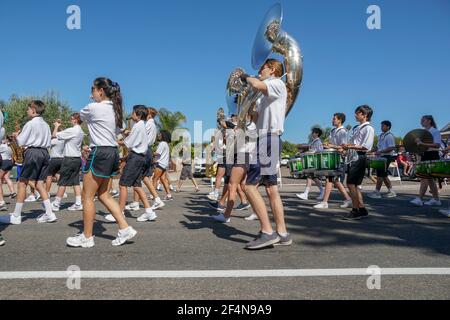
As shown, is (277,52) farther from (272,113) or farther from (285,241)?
(285,241)

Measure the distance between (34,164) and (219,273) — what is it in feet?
13.3

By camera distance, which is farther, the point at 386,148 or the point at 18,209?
the point at 386,148

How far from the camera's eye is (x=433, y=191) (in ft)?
25.2

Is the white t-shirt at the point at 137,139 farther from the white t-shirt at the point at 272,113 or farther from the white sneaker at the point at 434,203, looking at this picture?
the white sneaker at the point at 434,203

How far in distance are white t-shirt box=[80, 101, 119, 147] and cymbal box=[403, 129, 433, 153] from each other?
5.80 metres

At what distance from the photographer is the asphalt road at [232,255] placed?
8.98 ft

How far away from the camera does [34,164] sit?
5.77m

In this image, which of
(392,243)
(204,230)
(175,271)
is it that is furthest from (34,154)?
(392,243)

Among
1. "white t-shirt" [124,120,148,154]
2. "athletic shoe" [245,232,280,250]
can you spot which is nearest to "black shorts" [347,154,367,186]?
"athletic shoe" [245,232,280,250]

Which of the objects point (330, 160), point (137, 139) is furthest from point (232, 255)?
point (330, 160)

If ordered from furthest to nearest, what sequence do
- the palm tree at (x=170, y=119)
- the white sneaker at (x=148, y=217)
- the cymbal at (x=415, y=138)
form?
the palm tree at (x=170, y=119) < the cymbal at (x=415, y=138) < the white sneaker at (x=148, y=217)

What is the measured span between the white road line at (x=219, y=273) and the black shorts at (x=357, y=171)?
2.91m

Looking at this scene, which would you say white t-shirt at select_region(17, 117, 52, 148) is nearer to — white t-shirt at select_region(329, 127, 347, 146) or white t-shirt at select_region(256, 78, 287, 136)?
white t-shirt at select_region(256, 78, 287, 136)

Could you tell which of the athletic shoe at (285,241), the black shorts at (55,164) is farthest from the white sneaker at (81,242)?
the black shorts at (55,164)
